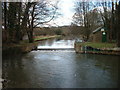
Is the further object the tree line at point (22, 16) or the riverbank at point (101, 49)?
the tree line at point (22, 16)

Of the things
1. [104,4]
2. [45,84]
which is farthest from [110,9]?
[45,84]

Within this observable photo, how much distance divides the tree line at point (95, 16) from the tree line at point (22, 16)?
10.2ft

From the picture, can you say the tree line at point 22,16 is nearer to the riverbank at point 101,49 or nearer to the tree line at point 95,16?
the tree line at point 95,16

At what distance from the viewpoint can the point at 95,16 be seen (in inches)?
685

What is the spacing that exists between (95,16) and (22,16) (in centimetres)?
762

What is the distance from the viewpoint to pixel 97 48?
10.7 metres

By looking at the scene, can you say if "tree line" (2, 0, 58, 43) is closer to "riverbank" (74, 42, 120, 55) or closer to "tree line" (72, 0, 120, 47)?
"tree line" (72, 0, 120, 47)

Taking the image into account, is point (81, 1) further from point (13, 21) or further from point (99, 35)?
point (13, 21)

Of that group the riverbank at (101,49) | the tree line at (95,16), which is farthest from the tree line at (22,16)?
the riverbank at (101,49)

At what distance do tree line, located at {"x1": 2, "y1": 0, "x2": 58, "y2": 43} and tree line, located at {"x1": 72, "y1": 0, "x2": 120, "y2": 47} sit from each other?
3109 mm

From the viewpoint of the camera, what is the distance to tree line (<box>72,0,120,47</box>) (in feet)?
47.4

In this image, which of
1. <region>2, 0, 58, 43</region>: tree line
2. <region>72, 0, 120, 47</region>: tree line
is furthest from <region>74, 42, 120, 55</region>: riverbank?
<region>2, 0, 58, 43</region>: tree line

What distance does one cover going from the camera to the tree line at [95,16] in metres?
14.5

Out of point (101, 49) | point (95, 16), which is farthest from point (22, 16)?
point (95, 16)
